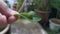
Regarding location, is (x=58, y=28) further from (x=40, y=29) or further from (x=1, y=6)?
(x=1, y=6)

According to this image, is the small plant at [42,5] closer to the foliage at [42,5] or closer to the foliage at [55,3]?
the foliage at [42,5]

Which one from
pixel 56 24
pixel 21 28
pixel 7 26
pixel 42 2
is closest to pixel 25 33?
pixel 21 28

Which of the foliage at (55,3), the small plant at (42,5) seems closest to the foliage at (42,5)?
the small plant at (42,5)

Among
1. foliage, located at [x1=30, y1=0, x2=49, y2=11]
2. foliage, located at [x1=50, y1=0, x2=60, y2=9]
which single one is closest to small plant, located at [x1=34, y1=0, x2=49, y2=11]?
foliage, located at [x1=30, y1=0, x2=49, y2=11]

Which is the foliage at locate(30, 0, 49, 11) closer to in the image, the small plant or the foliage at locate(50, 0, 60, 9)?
the small plant

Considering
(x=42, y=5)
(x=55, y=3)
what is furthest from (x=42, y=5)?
(x=55, y=3)

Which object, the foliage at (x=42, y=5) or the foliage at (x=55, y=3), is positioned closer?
the foliage at (x=55, y=3)

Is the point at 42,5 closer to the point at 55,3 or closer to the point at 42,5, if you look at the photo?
the point at 42,5

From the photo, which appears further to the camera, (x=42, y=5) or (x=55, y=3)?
(x=42, y=5)

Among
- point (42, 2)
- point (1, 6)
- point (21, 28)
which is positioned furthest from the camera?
point (42, 2)

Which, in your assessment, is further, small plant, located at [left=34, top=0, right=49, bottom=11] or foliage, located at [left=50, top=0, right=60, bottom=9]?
small plant, located at [left=34, top=0, right=49, bottom=11]

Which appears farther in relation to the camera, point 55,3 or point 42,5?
point 42,5
